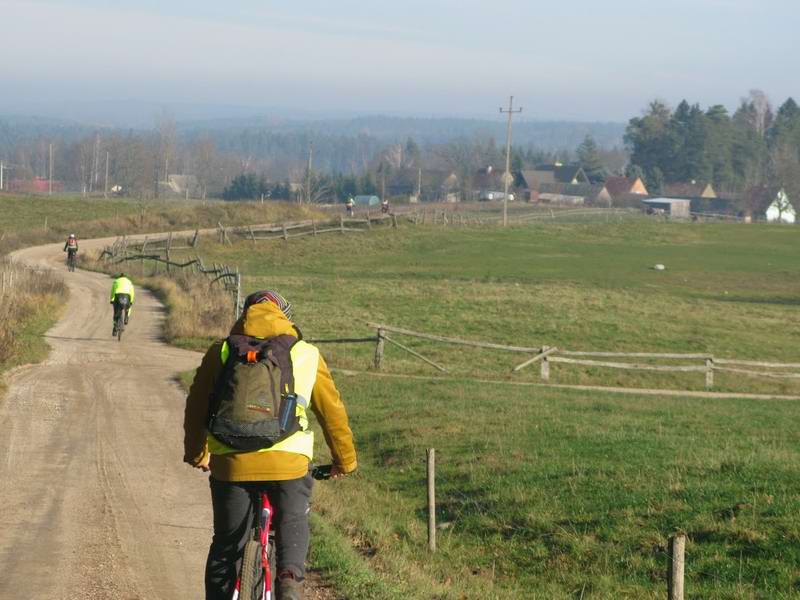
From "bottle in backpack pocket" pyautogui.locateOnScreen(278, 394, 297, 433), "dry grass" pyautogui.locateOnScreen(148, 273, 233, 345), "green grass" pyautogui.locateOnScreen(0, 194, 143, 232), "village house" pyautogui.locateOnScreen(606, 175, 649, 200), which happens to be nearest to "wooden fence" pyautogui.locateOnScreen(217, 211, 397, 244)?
"green grass" pyautogui.locateOnScreen(0, 194, 143, 232)

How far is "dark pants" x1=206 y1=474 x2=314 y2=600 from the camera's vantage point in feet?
19.2

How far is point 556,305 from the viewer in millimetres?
45250

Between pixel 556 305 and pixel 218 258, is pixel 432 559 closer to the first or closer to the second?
pixel 556 305

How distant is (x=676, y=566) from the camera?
602 cm

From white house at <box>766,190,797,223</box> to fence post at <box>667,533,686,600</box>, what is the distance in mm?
140306

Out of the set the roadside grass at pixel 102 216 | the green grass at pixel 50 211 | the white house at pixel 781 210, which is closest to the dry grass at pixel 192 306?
the roadside grass at pixel 102 216

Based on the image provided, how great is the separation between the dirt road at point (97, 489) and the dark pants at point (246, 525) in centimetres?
199

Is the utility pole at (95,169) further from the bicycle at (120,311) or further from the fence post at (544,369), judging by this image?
the fence post at (544,369)

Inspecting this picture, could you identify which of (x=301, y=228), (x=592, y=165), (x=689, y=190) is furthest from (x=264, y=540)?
(x=592, y=165)

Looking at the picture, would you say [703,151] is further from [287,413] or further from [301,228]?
[287,413]

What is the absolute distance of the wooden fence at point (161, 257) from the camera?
4194 centimetres

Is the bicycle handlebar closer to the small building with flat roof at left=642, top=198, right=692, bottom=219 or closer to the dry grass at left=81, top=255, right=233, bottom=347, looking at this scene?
the dry grass at left=81, top=255, right=233, bottom=347

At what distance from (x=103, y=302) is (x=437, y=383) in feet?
59.7

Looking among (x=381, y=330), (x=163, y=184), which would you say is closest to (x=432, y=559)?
(x=381, y=330)
